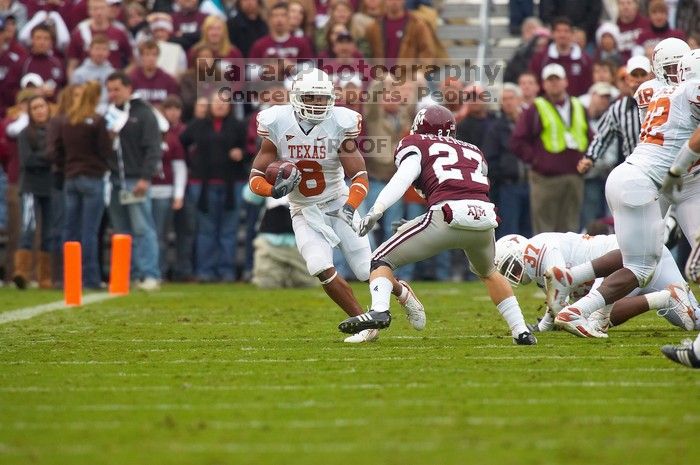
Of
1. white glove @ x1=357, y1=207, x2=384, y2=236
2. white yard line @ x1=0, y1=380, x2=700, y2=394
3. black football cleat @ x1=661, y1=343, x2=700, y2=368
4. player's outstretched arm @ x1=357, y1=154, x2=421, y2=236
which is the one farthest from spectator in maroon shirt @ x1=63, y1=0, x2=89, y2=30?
black football cleat @ x1=661, y1=343, x2=700, y2=368

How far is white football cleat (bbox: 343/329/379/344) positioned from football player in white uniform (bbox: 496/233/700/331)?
95 cm

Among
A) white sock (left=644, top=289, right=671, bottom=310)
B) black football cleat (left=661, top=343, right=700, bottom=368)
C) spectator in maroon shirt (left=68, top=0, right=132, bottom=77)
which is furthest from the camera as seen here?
spectator in maroon shirt (left=68, top=0, right=132, bottom=77)

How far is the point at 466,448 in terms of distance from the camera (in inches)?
177

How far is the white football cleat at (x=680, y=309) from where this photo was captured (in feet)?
26.4

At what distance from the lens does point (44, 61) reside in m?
15.3

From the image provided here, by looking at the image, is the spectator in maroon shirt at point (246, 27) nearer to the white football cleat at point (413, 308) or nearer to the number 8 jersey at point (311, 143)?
the number 8 jersey at point (311, 143)

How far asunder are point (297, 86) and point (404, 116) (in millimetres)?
6001

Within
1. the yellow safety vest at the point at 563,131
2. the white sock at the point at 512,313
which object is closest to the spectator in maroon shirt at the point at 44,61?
the yellow safety vest at the point at 563,131

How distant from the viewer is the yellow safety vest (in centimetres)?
1243

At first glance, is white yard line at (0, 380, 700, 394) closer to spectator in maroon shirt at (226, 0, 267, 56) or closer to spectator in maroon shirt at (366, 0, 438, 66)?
spectator in maroon shirt at (366, 0, 438, 66)

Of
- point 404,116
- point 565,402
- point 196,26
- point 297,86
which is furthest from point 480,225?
point 196,26

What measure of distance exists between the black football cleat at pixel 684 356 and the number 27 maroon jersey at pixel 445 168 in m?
1.55

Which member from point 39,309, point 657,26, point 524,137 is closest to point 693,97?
point 524,137

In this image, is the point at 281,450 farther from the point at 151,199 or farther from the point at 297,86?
the point at 151,199
